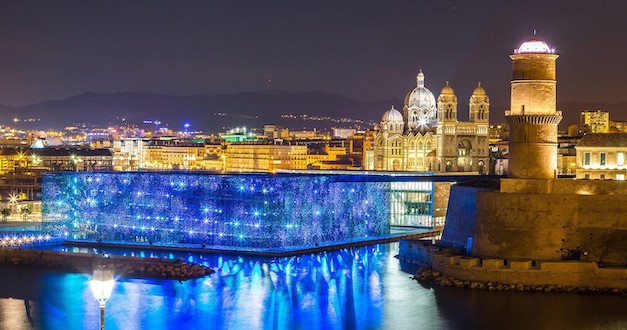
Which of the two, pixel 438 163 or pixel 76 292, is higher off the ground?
pixel 438 163

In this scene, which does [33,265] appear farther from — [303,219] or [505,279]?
[505,279]

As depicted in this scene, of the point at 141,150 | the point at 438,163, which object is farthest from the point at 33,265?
the point at 141,150

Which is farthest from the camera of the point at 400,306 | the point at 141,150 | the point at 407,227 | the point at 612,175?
the point at 141,150

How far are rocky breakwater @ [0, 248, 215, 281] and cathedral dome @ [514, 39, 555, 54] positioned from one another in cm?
1559

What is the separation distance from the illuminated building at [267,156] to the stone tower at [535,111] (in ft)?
241

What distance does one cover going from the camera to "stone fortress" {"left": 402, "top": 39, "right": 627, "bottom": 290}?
127 feet

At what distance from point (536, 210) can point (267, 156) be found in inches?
3022

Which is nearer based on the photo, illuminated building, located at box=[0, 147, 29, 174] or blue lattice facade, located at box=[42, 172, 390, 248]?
blue lattice facade, located at box=[42, 172, 390, 248]

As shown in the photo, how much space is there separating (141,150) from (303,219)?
92271 mm

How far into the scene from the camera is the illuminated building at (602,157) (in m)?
48.2

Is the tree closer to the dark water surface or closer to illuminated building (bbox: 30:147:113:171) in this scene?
the dark water surface

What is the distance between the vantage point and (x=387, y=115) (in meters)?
82.1

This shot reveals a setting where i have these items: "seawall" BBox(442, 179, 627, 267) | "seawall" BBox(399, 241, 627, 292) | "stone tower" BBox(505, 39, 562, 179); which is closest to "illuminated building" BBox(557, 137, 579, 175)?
"stone tower" BBox(505, 39, 562, 179)

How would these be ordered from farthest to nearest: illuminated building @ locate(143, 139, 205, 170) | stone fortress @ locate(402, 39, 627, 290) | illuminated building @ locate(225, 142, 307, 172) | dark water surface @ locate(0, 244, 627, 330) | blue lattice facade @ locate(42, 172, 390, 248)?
1. illuminated building @ locate(143, 139, 205, 170)
2. illuminated building @ locate(225, 142, 307, 172)
3. blue lattice facade @ locate(42, 172, 390, 248)
4. stone fortress @ locate(402, 39, 627, 290)
5. dark water surface @ locate(0, 244, 627, 330)
